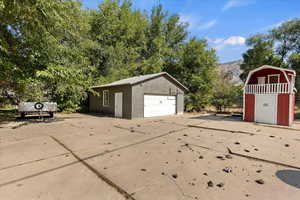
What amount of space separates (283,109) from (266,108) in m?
0.84

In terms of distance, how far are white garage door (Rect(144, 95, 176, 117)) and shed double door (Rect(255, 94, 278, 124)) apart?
632 cm

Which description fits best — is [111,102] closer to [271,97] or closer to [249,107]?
[249,107]

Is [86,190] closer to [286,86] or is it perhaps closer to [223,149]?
[223,149]

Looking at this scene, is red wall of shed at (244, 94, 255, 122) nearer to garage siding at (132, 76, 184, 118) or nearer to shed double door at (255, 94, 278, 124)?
shed double door at (255, 94, 278, 124)

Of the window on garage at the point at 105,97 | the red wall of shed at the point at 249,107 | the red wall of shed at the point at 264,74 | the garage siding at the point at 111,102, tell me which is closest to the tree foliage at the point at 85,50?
the garage siding at the point at 111,102

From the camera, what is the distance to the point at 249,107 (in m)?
10.5

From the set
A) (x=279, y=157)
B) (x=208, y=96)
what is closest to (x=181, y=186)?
(x=279, y=157)

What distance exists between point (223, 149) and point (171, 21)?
26178mm

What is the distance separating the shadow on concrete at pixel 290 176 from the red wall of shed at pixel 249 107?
8.38 meters

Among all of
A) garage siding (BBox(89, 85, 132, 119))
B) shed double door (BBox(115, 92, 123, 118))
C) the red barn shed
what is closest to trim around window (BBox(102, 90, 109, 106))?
garage siding (BBox(89, 85, 132, 119))

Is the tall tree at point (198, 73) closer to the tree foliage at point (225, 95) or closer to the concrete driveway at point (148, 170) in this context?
the tree foliage at point (225, 95)

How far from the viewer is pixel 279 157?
A: 3809 millimetres

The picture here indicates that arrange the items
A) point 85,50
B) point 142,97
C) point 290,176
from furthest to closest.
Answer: point 85,50
point 142,97
point 290,176


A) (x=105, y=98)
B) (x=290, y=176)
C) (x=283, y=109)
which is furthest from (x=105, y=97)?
(x=290, y=176)
